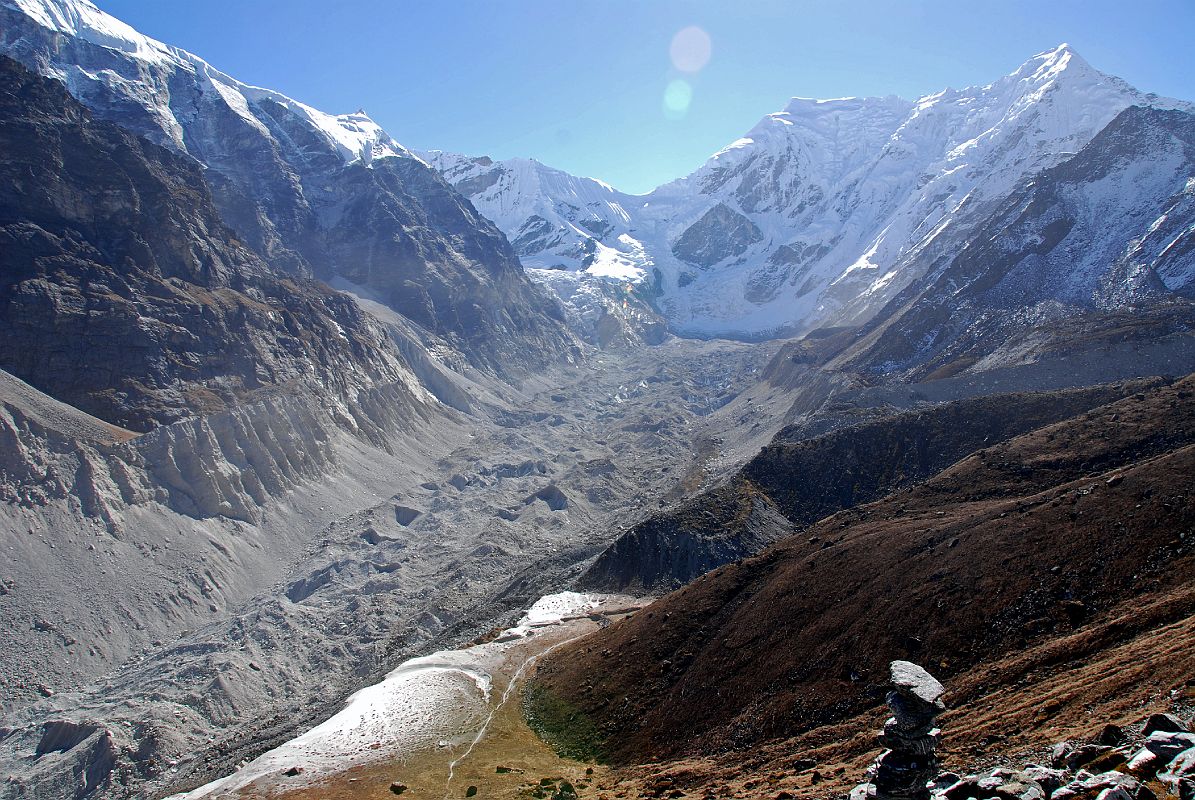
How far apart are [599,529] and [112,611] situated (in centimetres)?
6556

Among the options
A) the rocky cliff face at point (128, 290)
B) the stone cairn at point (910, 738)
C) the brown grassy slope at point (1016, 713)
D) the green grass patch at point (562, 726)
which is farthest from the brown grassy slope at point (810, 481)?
the rocky cliff face at point (128, 290)

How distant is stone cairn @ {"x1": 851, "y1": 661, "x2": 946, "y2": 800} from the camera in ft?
54.5

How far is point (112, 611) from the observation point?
7894 centimetres

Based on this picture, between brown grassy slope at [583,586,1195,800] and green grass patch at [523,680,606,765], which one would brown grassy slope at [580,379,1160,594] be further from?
brown grassy slope at [583,586,1195,800]

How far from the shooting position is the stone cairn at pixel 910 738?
16.6 m

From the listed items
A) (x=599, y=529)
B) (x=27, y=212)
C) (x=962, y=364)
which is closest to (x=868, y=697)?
(x=599, y=529)

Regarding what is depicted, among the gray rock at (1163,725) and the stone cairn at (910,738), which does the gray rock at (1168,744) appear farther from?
the stone cairn at (910,738)

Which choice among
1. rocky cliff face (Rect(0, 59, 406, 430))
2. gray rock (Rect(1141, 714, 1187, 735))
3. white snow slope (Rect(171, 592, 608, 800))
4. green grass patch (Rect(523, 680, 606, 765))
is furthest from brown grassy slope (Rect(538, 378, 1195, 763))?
rocky cliff face (Rect(0, 59, 406, 430))

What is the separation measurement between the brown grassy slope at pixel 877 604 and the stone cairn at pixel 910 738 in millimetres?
19227

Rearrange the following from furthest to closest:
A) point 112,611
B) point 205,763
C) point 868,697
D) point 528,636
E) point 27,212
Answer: point 27,212, point 112,611, point 528,636, point 205,763, point 868,697

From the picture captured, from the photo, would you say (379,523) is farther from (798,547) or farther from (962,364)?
(962,364)

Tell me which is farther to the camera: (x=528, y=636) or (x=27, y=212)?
(x=27, y=212)

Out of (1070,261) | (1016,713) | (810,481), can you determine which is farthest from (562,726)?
(1070,261)

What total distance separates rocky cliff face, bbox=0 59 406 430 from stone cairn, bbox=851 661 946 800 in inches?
4468
